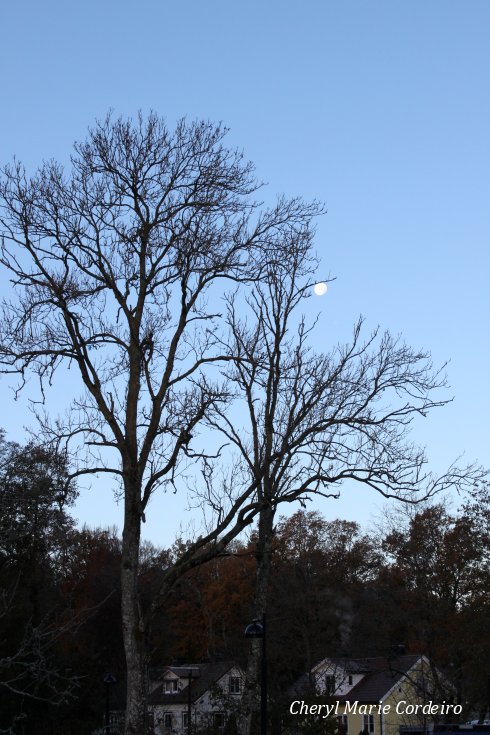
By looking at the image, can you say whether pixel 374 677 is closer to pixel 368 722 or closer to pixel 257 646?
pixel 368 722

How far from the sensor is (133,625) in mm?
14984

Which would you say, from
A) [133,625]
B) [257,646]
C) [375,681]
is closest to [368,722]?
[375,681]

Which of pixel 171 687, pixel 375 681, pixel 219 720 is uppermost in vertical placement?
pixel 171 687

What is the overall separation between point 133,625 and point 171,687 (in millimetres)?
62928

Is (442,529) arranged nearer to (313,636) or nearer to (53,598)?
(313,636)

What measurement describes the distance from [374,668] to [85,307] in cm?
5436

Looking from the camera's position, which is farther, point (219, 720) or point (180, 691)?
point (180, 691)

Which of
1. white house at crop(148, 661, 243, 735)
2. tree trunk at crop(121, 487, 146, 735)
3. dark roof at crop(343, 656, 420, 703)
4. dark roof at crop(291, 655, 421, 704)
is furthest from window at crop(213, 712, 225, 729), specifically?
white house at crop(148, 661, 243, 735)

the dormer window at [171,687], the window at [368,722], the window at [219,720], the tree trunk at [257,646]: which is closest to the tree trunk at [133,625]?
the tree trunk at [257,646]

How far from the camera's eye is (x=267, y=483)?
20828mm

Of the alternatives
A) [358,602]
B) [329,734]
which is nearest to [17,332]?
[329,734]

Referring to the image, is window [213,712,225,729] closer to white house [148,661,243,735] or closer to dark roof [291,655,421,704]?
dark roof [291,655,421,704]

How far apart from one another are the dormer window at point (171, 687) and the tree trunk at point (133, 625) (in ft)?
201

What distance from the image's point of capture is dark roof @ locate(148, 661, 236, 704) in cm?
6353
